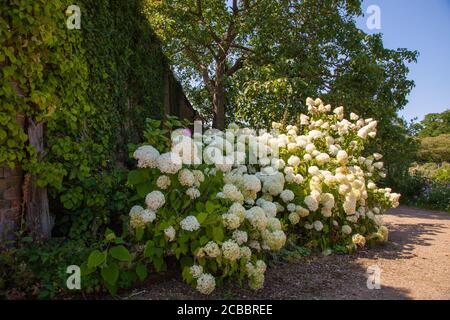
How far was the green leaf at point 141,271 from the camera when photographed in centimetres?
307

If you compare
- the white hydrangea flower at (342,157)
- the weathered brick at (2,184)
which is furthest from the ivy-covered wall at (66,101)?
the white hydrangea flower at (342,157)

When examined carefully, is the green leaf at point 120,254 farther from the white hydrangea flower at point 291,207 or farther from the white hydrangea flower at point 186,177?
the white hydrangea flower at point 291,207

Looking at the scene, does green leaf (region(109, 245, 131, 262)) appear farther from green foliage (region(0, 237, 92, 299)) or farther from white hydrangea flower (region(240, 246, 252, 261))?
white hydrangea flower (region(240, 246, 252, 261))

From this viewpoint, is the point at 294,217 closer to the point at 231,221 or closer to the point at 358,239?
the point at 358,239

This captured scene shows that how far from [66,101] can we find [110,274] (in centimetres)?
183

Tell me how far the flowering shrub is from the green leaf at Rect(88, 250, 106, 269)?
0.37 metres

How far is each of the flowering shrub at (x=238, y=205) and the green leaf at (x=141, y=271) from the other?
0.01 meters

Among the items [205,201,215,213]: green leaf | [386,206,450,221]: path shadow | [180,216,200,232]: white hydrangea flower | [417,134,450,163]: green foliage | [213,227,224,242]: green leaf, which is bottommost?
[386,206,450,221]: path shadow

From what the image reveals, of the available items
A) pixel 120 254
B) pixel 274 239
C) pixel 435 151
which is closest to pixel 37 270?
pixel 120 254

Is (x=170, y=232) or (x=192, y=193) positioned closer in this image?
(x=170, y=232)

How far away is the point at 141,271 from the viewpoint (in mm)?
3092

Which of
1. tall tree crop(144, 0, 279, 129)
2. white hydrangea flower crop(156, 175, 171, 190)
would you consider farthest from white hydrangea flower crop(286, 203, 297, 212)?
tall tree crop(144, 0, 279, 129)

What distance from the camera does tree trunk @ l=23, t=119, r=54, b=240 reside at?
134 inches
